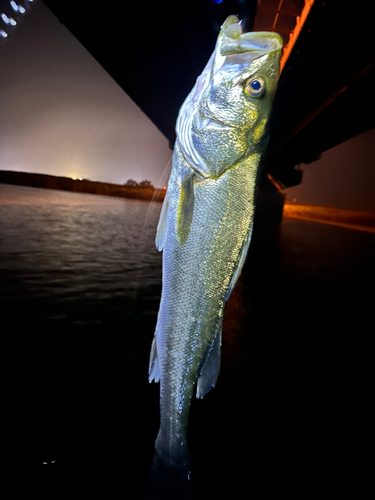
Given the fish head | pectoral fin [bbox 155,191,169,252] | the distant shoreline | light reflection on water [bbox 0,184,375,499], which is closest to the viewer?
the fish head

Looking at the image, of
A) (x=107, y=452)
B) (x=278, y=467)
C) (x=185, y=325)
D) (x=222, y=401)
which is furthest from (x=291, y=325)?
(x=185, y=325)

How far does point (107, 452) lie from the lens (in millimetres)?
2457

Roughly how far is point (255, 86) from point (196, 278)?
118 cm

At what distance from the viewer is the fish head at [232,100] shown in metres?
1.63

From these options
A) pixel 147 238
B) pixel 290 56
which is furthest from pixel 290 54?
pixel 147 238

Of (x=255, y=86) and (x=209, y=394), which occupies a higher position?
(x=255, y=86)

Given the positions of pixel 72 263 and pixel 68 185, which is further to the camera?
pixel 68 185

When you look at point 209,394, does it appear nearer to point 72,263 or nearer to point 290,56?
point 72,263

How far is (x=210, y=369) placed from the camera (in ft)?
5.64

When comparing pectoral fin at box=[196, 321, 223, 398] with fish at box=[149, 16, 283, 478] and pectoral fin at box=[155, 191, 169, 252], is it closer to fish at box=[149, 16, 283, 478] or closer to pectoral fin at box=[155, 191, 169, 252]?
fish at box=[149, 16, 283, 478]

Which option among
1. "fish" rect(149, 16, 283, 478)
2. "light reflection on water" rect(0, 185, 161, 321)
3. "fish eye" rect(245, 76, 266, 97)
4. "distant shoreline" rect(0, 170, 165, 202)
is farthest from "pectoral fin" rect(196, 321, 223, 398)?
"distant shoreline" rect(0, 170, 165, 202)

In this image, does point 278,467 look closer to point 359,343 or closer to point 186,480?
point 186,480

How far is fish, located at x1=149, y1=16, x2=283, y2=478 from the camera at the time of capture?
64.5 inches

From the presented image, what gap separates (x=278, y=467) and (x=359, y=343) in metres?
3.42
